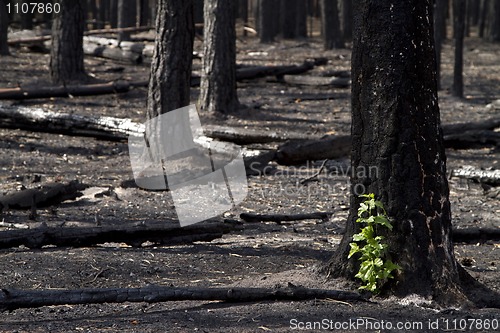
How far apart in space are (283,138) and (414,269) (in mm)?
7007

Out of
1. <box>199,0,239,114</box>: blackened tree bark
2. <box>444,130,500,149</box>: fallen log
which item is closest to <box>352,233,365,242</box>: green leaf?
<box>444,130,500,149</box>: fallen log

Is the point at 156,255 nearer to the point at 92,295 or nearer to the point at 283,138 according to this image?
the point at 92,295

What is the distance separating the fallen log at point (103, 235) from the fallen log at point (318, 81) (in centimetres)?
1202

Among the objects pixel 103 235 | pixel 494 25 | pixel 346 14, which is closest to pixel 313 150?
pixel 103 235

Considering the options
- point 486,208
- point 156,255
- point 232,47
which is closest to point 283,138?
point 232,47

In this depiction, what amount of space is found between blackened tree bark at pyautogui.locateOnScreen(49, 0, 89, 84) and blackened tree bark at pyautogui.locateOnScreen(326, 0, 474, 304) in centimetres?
1200

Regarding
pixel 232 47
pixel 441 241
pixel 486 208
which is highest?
pixel 232 47

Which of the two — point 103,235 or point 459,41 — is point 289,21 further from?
point 103,235

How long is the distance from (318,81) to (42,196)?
11.3m

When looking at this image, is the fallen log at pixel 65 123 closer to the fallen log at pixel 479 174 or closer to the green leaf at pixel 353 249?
the fallen log at pixel 479 174

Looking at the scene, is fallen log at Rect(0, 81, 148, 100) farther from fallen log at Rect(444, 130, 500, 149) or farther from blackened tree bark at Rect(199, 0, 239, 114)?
fallen log at Rect(444, 130, 500, 149)

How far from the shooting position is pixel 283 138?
11898mm

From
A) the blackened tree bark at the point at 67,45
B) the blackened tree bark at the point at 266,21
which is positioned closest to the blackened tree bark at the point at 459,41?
the blackened tree bark at the point at 67,45

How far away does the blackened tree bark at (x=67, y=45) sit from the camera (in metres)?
16.1
